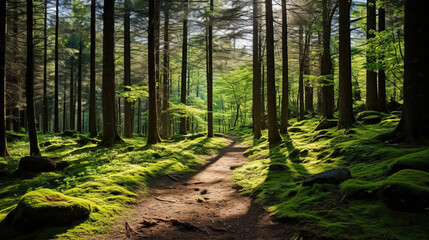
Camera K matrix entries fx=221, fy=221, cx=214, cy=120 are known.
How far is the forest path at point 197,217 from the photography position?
148 inches

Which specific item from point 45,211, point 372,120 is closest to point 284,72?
point 372,120

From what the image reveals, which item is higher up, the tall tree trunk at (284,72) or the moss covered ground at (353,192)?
the tall tree trunk at (284,72)

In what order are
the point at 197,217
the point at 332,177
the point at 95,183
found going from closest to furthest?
the point at 197,217, the point at 332,177, the point at 95,183

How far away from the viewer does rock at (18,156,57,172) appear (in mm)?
7043

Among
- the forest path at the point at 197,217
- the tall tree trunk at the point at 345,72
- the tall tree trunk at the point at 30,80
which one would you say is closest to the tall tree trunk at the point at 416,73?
the tall tree trunk at the point at 345,72

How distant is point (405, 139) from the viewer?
5922mm

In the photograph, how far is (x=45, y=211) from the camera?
3.51 meters

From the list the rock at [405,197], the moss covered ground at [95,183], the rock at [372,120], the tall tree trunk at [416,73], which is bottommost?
the moss covered ground at [95,183]

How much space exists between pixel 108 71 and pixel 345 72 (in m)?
11.5

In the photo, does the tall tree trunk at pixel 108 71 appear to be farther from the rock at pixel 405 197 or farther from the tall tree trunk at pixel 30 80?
the rock at pixel 405 197

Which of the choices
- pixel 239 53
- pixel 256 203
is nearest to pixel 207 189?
pixel 256 203

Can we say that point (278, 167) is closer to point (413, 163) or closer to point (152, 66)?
point (413, 163)

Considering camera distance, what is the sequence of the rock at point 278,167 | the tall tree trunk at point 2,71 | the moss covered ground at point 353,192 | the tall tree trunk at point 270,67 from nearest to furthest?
the moss covered ground at point 353,192 < the rock at point 278,167 < the tall tree trunk at point 2,71 < the tall tree trunk at point 270,67

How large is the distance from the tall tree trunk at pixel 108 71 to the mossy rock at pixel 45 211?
337 inches
